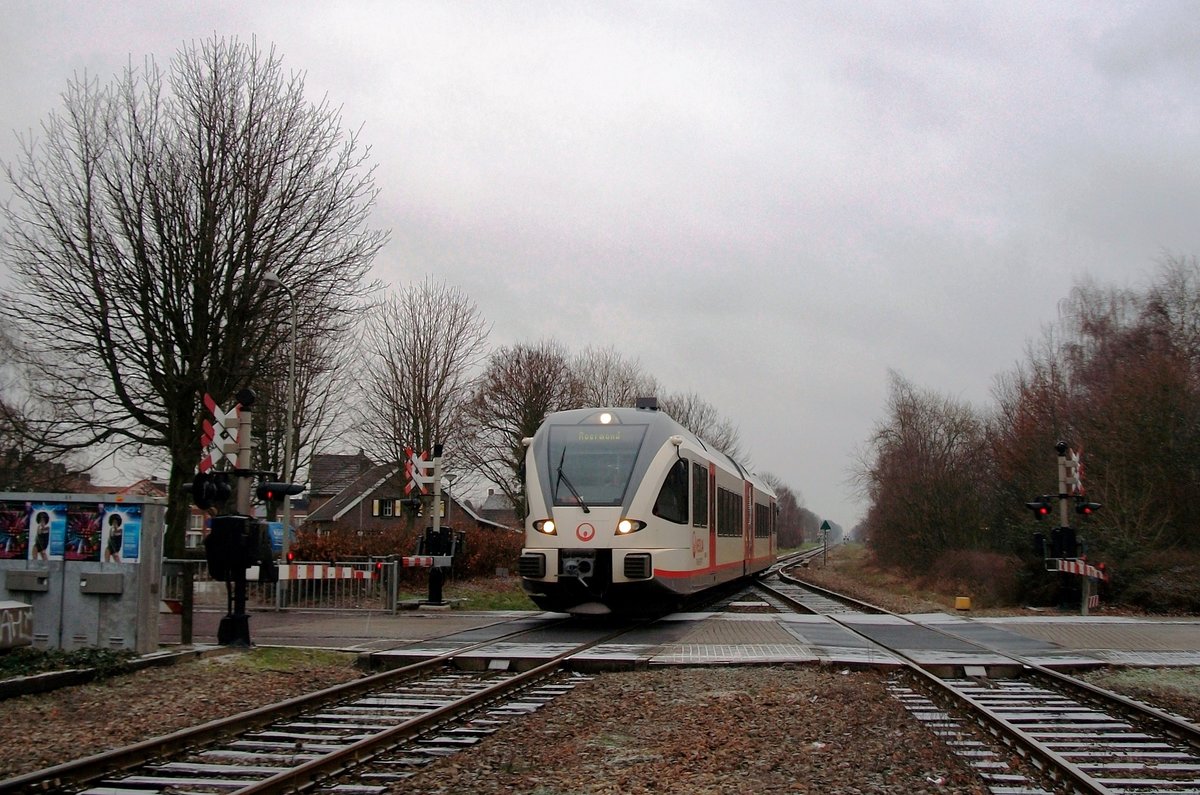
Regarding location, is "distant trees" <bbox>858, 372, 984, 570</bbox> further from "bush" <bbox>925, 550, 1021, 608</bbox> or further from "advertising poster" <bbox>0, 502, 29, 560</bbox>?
"advertising poster" <bbox>0, 502, 29, 560</bbox>

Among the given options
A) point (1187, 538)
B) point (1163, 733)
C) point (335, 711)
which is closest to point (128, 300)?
point (335, 711)

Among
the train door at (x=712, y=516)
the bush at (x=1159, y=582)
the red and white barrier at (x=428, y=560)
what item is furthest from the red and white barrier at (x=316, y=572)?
the bush at (x=1159, y=582)

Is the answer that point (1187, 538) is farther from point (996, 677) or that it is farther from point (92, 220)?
point (92, 220)

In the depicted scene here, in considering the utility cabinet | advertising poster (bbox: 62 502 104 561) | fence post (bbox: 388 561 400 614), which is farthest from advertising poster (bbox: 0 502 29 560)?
fence post (bbox: 388 561 400 614)

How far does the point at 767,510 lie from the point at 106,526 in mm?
24656

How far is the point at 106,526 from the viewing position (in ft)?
36.5

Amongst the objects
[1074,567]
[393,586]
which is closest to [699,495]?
[393,586]

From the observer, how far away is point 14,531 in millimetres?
11219

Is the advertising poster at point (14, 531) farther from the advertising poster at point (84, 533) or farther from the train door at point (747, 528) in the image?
the train door at point (747, 528)

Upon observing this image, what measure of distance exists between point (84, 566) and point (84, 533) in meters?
0.34

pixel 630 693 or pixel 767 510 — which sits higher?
pixel 767 510

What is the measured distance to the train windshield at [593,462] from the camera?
15.9 meters

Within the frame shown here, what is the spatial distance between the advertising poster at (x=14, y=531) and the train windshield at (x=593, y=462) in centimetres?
719

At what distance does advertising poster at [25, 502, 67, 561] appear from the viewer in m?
11.1
